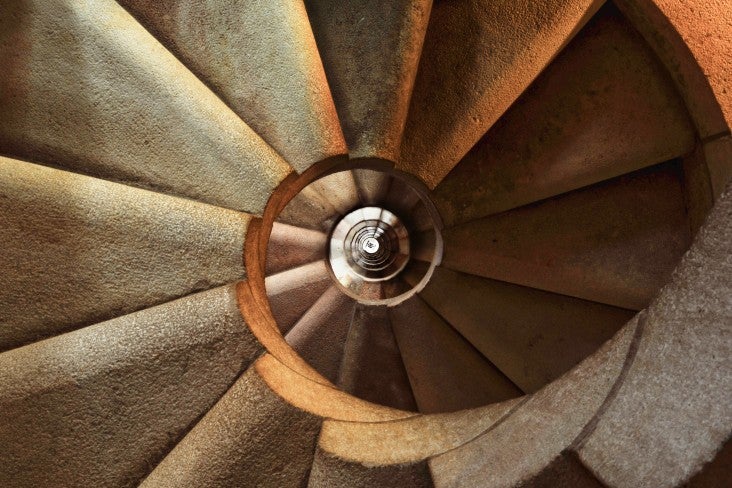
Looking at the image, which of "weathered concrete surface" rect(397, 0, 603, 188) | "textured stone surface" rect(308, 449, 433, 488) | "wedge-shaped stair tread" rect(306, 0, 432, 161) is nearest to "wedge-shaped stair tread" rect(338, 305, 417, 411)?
"weathered concrete surface" rect(397, 0, 603, 188)

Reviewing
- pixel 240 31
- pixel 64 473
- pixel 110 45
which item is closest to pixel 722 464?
pixel 64 473

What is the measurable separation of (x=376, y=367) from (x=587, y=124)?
287 cm

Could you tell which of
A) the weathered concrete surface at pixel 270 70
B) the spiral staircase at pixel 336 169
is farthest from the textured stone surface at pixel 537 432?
the weathered concrete surface at pixel 270 70

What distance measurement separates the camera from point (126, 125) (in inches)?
99.5

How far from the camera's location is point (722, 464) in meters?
1.19

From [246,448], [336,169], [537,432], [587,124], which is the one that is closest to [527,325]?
[587,124]

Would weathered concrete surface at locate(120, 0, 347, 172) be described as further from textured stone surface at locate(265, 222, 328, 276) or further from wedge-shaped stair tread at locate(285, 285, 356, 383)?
wedge-shaped stair tread at locate(285, 285, 356, 383)

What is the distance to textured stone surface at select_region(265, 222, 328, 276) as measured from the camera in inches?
220

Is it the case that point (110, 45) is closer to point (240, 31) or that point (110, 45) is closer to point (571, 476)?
point (240, 31)

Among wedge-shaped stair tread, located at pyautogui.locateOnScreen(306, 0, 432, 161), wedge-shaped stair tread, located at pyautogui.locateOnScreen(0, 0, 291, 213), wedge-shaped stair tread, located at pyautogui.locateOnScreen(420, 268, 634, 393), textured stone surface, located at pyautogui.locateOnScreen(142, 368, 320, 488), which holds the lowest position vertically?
wedge-shaped stair tread, located at pyautogui.locateOnScreen(420, 268, 634, 393)

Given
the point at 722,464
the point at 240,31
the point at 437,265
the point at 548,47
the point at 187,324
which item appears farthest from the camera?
the point at 437,265

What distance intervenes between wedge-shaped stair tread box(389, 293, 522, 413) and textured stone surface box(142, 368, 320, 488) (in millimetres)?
2476

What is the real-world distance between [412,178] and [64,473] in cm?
243

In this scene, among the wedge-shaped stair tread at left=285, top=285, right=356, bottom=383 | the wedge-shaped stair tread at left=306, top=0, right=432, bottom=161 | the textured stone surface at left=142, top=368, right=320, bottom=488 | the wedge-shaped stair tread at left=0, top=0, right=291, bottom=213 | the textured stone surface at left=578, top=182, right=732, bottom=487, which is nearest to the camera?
the textured stone surface at left=578, top=182, right=732, bottom=487
